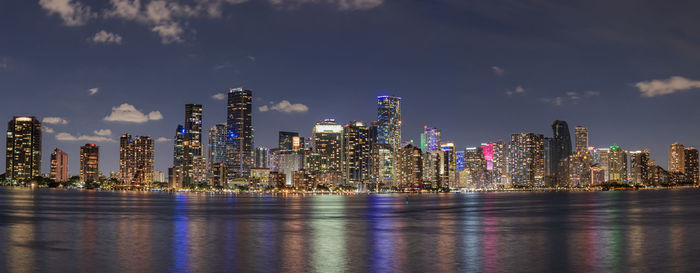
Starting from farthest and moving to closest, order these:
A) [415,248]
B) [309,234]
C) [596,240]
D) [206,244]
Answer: [309,234] → [596,240] → [206,244] → [415,248]

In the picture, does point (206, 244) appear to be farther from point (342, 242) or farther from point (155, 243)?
point (342, 242)

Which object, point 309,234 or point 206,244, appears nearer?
point 206,244

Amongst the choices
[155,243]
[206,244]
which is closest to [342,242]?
[206,244]

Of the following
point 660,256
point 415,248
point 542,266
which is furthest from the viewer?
point 415,248

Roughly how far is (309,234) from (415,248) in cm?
1543

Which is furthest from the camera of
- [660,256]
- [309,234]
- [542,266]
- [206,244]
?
[309,234]

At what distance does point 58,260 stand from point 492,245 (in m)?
31.3

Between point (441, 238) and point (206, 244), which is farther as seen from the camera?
point (441, 238)

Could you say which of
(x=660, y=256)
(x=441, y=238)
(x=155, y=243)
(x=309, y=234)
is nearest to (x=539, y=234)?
(x=441, y=238)

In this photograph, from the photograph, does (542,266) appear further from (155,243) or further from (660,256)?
(155,243)

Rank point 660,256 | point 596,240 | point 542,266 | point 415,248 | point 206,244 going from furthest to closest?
1. point 596,240
2. point 206,244
3. point 415,248
4. point 660,256
5. point 542,266

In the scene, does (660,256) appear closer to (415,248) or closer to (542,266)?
(542,266)

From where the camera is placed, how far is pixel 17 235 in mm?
57750

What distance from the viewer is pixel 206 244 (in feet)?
168
